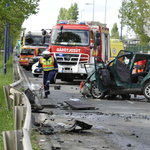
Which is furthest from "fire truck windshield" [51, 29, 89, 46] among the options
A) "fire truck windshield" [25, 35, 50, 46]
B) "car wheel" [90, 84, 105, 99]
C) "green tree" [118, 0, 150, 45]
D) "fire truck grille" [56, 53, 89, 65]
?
"green tree" [118, 0, 150, 45]

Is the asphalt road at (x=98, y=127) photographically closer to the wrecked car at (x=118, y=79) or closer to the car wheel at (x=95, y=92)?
the wrecked car at (x=118, y=79)

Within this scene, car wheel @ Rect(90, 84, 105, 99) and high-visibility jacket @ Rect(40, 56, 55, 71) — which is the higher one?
high-visibility jacket @ Rect(40, 56, 55, 71)

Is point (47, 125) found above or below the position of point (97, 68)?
below

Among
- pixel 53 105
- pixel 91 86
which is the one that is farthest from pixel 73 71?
pixel 53 105

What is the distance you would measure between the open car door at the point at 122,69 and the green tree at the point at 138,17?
35.0 meters

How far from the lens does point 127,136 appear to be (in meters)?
7.46

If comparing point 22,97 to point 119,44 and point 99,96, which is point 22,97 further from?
point 119,44

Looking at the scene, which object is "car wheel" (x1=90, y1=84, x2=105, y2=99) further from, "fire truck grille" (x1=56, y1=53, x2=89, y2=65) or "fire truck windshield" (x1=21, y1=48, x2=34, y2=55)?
"fire truck windshield" (x1=21, y1=48, x2=34, y2=55)

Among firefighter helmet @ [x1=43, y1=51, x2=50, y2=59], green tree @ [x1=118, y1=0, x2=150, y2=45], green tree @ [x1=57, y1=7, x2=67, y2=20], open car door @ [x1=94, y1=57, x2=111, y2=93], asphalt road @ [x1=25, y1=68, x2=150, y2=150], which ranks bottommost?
asphalt road @ [x1=25, y1=68, x2=150, y2=150]

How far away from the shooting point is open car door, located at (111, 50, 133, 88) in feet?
46.5

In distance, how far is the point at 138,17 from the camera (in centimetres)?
4959

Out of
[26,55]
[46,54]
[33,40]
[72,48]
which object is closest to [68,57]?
[72,48]

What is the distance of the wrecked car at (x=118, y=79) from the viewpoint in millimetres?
14195

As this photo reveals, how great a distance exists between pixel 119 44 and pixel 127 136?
32341 mm
